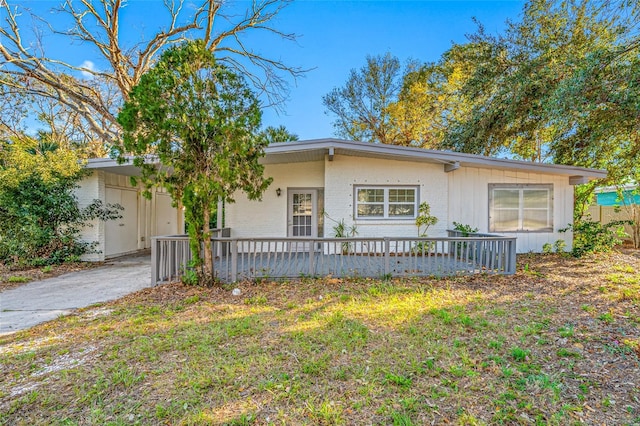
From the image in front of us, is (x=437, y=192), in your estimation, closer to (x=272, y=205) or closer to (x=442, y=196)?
(x=442, y=196)

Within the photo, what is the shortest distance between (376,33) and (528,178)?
1093 cm

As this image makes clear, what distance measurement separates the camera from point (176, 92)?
479 cm

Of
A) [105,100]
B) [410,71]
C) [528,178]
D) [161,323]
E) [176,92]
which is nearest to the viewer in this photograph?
[161,323]

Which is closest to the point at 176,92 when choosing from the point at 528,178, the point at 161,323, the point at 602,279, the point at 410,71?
the point at 161,323

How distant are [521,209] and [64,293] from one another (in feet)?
37.6

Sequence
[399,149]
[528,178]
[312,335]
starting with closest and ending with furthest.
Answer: [312,335] → [399,149] → [528,178]

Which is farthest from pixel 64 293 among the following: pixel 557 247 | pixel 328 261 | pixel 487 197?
pixel 557 247

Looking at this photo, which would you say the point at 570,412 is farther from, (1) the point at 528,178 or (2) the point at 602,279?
(1) the point at 528,178

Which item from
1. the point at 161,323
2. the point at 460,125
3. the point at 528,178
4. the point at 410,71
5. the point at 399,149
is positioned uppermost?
the point at 410,71

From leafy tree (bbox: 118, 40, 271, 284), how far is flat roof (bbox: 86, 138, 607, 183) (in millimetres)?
2170

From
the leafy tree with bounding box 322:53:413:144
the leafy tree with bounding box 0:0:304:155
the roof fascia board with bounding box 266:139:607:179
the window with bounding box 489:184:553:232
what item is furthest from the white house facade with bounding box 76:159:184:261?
the leafy tree with bounding box 322:53:413:144

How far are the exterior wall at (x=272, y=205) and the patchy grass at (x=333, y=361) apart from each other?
423 centimetres

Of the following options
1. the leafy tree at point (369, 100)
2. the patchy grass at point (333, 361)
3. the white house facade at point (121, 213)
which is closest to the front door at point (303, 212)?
the patchy grass at point (333, 361)

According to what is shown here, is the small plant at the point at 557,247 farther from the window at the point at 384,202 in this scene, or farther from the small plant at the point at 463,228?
the window at the point at 384,202
